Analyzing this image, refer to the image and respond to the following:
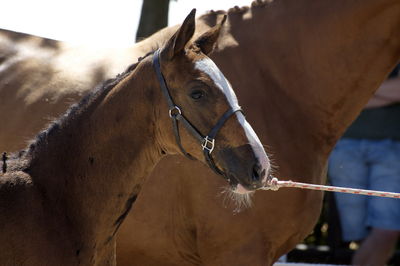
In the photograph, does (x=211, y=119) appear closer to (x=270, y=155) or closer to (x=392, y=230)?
(x=270, y=155)

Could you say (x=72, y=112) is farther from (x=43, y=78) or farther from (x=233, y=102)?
(x=43, y=78)

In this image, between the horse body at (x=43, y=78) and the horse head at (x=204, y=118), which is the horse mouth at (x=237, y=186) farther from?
the horse body at (x=43, y=78)

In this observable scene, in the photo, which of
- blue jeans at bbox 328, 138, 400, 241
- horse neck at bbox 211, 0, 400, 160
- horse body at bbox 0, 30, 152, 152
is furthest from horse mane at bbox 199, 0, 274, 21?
blue jeans at bbox 328, 138, 400, 241

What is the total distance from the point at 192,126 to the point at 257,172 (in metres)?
0.37

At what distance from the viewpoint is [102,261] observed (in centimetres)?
353

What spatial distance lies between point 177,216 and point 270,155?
26.1 inches

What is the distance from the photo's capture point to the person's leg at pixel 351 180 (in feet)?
20.7

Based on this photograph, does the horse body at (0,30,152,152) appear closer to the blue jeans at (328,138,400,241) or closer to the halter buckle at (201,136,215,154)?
the halter buckle at (201,136,215,154)

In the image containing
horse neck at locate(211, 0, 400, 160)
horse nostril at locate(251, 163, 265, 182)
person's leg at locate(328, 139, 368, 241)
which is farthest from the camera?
person's leg at locate(328, 139, 368, 241)

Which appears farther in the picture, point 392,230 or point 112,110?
point 392,230

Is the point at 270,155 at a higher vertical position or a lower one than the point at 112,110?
lower

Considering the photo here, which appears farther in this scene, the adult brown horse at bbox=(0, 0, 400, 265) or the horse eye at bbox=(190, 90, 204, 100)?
the adult brown horse at bbox=(0, 0, 400, 265)

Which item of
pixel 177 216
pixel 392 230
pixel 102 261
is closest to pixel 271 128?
pixel 177 216

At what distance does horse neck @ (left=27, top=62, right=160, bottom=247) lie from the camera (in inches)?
137
